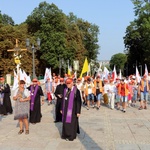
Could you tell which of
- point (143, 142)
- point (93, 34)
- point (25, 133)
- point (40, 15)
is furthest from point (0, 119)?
point (93, 34)

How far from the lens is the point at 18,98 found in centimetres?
927

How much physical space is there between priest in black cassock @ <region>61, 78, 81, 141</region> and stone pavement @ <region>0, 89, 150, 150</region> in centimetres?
24

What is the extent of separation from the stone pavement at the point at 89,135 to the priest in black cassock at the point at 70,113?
243 millimetres

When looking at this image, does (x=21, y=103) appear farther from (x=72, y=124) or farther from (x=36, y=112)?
(x=36, y=112)

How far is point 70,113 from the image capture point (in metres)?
8.77

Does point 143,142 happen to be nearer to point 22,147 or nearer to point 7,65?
point 22,147

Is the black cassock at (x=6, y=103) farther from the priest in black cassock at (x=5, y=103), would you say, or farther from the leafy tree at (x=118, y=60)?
the leafy tree at (x=118, y=60)

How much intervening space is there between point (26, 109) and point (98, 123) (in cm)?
310

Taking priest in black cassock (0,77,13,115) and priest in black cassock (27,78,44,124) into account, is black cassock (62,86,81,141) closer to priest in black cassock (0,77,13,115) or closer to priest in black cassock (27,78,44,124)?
priest in black cassock (27,78,44,124)

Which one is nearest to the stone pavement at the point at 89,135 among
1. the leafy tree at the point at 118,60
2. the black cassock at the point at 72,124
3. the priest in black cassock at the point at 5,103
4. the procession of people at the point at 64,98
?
the black cassock at the point at 72,124

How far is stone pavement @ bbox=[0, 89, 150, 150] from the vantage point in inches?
308

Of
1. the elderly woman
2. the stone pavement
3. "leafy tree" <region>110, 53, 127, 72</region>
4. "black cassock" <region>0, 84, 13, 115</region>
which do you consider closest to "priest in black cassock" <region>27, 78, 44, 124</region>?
the stone pavement

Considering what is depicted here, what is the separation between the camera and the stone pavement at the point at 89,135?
7.82m

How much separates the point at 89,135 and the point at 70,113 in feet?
3.14
